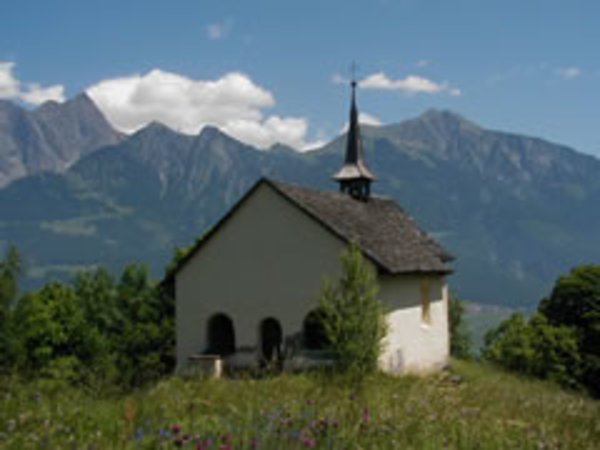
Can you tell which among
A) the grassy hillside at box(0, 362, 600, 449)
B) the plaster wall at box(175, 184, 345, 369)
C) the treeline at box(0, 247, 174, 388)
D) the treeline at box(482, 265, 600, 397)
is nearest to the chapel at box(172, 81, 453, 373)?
the plaster wall at box(175, 184, 345, 369)

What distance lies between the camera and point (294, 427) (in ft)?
19.0

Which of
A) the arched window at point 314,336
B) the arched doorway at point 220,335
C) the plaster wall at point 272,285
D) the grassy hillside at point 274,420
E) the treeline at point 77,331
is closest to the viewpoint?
the grassy hillside at point 274,420


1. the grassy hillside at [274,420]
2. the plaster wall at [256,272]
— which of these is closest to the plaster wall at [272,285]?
the plaster wall at [256,272]

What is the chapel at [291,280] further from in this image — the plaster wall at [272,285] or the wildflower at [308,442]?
the wildflower at [308,442]

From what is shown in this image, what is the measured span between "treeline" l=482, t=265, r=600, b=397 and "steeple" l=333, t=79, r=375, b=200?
518 inches

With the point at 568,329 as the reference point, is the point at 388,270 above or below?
above

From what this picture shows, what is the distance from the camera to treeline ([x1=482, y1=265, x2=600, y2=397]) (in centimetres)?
3716

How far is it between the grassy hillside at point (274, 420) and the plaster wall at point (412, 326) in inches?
612

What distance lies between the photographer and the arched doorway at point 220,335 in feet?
90.5

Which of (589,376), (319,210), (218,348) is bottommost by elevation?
(589,376)

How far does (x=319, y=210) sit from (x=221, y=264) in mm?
4784

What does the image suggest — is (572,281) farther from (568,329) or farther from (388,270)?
(388,270)

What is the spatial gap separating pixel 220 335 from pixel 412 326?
26.8ft

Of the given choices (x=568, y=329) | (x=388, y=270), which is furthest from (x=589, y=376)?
(x=388, y=270)
